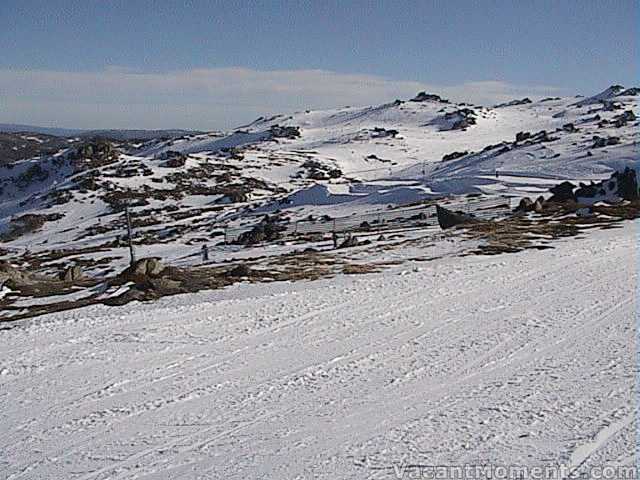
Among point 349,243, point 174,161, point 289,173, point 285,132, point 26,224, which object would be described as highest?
point 285,132

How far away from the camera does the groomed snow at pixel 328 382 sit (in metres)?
5.88

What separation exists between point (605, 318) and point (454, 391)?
3405 millimetres

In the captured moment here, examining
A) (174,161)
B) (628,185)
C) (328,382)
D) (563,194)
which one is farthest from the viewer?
(174,161)

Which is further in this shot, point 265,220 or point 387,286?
point 265,220

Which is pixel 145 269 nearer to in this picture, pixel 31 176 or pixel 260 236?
pixel 260 236

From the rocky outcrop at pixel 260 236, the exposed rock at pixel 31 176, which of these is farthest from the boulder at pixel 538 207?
the exposed rock at pixel 31 176

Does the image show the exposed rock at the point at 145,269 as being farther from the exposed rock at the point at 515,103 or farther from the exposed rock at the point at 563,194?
the exposed rock at the point at 515,103

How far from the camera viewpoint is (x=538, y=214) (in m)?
23.8

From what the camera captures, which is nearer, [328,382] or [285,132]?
[328,382]

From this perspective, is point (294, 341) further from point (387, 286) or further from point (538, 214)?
point (538, 214)

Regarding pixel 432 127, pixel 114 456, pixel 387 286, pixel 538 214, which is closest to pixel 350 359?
pixel 114 456

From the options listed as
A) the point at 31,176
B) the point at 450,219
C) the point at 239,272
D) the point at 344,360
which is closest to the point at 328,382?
the point at 344,360

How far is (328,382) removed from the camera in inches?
301

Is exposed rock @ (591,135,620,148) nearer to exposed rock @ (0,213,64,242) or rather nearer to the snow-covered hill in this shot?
the snow-covered hill
